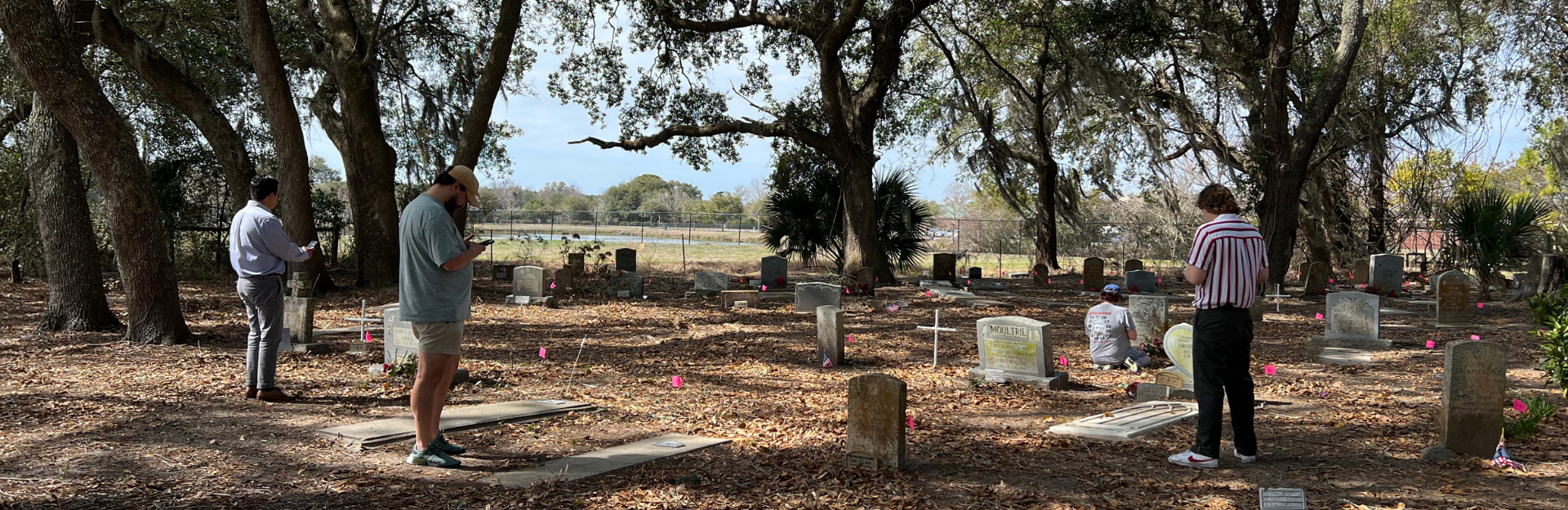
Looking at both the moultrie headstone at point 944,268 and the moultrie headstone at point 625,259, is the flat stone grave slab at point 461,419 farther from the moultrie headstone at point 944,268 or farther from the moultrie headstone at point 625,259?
the moultrie headstone at point 944,268

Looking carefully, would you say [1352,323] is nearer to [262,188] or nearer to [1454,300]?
[1454,300]

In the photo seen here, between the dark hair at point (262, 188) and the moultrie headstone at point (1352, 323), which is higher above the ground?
the dark hair at point (262, 188)

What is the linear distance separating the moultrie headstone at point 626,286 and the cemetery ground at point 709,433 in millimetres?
5326

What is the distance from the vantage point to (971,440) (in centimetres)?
586

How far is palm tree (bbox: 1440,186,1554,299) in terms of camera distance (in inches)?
656

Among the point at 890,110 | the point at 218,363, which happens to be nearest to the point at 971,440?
the point at 218,363

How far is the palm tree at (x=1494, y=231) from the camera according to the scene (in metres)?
16.7

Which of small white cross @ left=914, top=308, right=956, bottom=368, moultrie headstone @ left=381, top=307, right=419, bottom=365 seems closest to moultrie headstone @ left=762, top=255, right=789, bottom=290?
small white cross @ left=914, top=308, right=956, bottom=368

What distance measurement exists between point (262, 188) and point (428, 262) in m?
2.58

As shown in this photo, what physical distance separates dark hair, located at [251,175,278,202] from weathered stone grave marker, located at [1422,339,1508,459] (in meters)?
7.19

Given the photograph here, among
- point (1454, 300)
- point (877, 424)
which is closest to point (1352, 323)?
point (1454, 300)

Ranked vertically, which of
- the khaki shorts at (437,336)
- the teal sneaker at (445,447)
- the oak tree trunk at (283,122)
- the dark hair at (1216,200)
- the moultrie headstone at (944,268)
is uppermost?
the oak tree trunk at (283,122)

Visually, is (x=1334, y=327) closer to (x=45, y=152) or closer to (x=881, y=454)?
(x=881, y=454)

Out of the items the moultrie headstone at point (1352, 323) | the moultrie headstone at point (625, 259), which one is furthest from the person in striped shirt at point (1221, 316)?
the moultrie headstone at point (625, 259)
